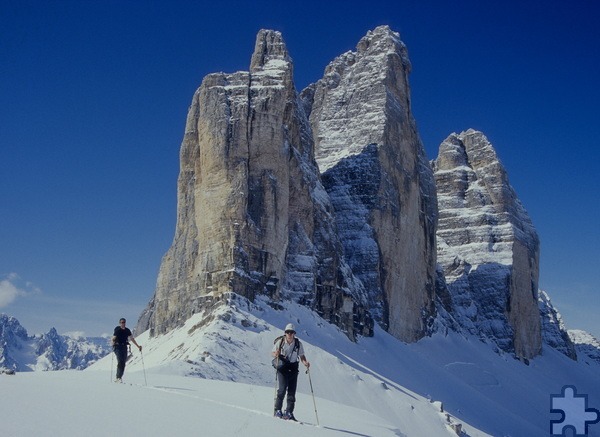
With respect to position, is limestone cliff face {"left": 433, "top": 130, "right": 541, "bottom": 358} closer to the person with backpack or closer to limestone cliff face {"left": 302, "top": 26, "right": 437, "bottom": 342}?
limestone cliff face {"left": 302, "top": 26, "right": 437, "bottom": 342}

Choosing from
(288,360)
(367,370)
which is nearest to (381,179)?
(367,370)

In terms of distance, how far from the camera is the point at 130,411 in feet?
33.6

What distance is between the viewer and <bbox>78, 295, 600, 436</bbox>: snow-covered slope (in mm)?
13379

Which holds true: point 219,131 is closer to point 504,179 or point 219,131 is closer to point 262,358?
point 262,358

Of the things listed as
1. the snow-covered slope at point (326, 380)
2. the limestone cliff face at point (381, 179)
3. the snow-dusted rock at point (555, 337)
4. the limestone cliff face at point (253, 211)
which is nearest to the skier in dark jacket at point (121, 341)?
the snow-covered slope at point (326, 380)

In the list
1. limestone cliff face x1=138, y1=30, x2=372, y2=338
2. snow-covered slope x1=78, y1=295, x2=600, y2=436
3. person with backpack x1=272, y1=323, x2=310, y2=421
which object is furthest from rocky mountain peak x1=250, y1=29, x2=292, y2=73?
person with backpack x1=272, y1=323, x2=310, y2=421

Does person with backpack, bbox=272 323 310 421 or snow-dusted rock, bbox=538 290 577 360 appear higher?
snow-dusted rock, bbox=538 290 577 360

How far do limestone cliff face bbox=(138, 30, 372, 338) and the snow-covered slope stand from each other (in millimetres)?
2663

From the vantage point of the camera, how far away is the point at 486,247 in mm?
115000

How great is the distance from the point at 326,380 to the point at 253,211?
17106 millimetres

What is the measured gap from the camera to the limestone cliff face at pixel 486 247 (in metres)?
109

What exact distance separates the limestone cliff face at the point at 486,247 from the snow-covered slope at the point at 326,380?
25715mm

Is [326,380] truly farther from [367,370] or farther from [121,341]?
[121,341]

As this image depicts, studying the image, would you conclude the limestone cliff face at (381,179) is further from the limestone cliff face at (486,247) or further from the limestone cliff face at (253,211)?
the limestone cliff face at (486,247)
